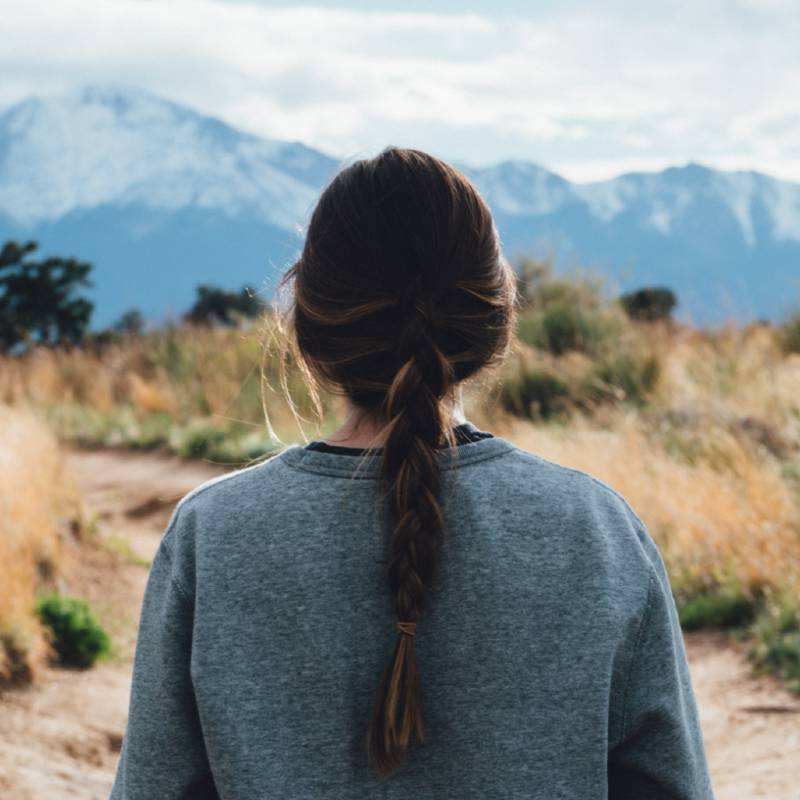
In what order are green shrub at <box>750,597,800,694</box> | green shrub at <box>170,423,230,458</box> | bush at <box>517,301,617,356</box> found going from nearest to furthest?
green shrub at <box>750,597,800,694</box> → green shrub at <box>170,423,230,458</box> → bush at <box>517,301,617,356</box>

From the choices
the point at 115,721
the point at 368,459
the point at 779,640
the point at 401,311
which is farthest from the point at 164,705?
the point at 779,640

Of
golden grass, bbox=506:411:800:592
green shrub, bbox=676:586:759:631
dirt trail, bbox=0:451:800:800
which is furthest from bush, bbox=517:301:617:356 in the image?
dirt trail, bbox=0:451:800:800

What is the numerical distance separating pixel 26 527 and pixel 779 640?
13.8 ft

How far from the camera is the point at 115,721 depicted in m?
4.82

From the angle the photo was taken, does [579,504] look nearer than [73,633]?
Yes

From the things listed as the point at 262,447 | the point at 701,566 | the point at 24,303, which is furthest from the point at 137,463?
the point at 24,303

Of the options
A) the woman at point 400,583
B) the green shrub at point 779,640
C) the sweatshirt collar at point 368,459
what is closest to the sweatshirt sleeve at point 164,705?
the woman at point 400,583

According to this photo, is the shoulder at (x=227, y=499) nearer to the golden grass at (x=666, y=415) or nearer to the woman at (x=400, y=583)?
the woman at (x=400, y=583)

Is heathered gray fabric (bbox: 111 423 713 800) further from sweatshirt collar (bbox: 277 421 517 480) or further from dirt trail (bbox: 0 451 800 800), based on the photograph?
dirt trail (bbox: 0 451 800 800)

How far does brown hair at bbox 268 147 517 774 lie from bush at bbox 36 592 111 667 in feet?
15.0

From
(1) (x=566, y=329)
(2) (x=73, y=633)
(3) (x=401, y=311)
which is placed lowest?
(2) (x=73, y=633)

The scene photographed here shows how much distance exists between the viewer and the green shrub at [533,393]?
11.5 meters

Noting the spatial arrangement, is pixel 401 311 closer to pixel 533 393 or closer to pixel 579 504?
pixel 579 504

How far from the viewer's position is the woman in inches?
53.6
